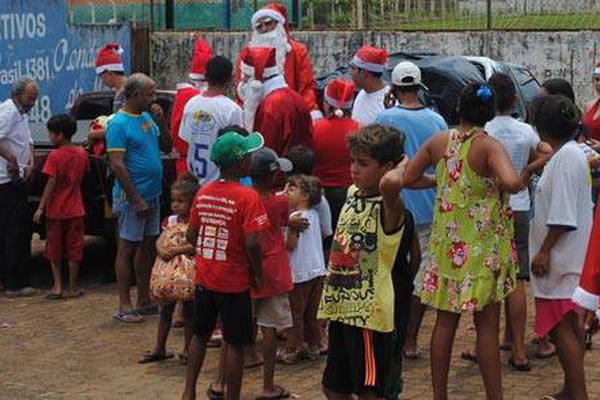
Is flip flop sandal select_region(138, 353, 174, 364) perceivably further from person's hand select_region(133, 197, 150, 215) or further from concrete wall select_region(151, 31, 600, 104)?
concrete wall select_region(151, 31, 600, 104)

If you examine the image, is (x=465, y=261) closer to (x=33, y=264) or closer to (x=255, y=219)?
(x=255, y=219)

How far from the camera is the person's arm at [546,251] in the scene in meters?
7.09

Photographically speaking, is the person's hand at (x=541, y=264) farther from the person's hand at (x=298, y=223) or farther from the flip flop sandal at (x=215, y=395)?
the flip flop sandal at (x=215, y=395)

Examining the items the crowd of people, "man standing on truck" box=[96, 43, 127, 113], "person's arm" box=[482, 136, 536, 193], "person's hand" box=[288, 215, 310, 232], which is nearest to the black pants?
the crowd of people

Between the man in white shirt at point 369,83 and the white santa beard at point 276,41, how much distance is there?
1.72 feet

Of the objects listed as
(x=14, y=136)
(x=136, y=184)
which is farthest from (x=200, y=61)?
(x=14, y=136)

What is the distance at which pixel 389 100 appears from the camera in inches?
361

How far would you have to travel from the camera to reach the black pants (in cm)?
1080

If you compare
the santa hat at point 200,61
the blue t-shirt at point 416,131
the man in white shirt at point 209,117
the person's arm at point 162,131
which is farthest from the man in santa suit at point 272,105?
the person's arm at point 162,131

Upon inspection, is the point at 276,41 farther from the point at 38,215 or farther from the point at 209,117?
the point at 38,215

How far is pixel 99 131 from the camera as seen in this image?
10336mm

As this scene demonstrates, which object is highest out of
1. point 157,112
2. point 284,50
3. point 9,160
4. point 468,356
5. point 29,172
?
point 284,50

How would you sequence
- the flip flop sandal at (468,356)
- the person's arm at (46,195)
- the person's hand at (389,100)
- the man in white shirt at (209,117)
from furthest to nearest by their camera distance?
the person's arm at (46,195) < the person's hand at (389,100) < the man in white shirt at (209,117) < the flip flop sandal at (468,356)

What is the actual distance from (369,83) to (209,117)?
1.28 metres
